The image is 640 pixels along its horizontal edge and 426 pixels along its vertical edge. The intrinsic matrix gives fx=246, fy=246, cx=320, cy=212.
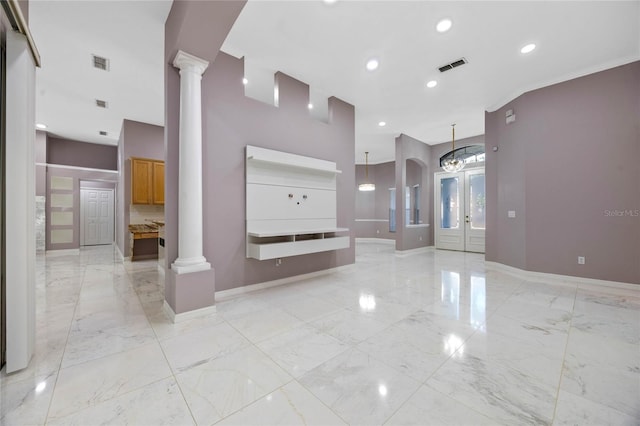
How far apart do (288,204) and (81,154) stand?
806 centimetres

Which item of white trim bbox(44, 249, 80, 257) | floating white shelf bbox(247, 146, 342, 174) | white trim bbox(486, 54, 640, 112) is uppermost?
white trim bbox(486, 54, 640, 112)

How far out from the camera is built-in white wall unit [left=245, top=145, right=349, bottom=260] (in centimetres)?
368

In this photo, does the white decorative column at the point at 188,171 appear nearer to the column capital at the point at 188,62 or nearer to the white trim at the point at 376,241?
the column capital at the point at 188,62

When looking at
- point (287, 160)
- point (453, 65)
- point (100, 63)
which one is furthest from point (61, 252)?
Answer: point (453, 65)

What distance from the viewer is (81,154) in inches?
306

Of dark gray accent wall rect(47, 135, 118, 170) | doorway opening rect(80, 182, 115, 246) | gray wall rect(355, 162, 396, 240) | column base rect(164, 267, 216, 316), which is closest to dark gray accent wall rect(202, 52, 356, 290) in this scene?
column base rect(164, 267, 216, 316)

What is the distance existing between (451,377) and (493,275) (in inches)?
151

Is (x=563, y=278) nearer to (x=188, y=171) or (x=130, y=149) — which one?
(x=188, y=171)

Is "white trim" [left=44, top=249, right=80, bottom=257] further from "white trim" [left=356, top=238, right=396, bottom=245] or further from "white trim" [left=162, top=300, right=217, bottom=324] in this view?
"white trim" [left=356, top=238, right=396, bottom=245]

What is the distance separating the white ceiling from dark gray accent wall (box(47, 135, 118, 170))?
113 inches

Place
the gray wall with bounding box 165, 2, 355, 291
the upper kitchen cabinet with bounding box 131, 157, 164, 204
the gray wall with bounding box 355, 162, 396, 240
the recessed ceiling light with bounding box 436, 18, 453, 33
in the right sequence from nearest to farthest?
the gray wall with bounding box 165, 2, 355, 291 < the recessed ceiling light with bounding box 436, 18, 453, 33 < the upper kitchen cabinet with bounding box 131, 157, 164, 204 < the gray wall with bounding box 355, 162, 396, 240

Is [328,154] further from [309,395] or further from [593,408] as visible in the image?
[593,408]

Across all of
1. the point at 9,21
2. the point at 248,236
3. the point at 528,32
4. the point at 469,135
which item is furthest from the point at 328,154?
the point at 469,135

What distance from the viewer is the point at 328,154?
189 inches
